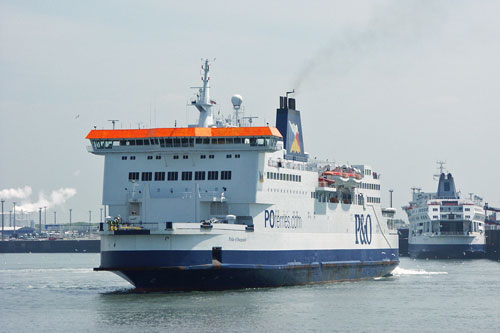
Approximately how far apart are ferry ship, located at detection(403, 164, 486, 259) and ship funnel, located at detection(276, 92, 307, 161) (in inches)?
2633

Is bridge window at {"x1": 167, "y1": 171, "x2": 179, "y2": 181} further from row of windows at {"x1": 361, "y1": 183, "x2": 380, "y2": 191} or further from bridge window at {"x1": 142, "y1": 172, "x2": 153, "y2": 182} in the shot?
row of windows at {"x1": 361, "y1": 183, "x2": 380, "y2": 191}

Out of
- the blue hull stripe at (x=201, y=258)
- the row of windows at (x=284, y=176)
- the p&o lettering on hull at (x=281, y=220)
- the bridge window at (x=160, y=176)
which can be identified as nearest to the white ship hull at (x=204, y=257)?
the blue hull stripe at (x=201, y=258)

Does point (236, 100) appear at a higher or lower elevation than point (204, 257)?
higher

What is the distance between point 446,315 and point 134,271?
14.3 meters

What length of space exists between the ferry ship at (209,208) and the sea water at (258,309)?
132 cm

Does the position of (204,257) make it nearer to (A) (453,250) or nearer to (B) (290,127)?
(B) (290,127)

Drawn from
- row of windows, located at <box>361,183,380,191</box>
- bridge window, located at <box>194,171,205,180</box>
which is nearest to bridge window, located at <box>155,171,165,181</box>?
bridge window, located at <box>194,171,205,180</box>

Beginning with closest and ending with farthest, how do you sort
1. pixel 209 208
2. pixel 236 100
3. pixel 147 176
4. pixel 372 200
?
1. pixel 209 208
2. pixel 147 176
3. pixel 236 100
4. pixel 372 200

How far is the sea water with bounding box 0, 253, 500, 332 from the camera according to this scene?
→ 37.3 metres

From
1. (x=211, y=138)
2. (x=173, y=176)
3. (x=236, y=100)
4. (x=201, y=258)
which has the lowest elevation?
(x=201, y=258)

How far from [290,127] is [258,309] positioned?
757 inches

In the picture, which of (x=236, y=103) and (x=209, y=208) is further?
(x=236, y=103)

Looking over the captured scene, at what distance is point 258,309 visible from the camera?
41.4 m

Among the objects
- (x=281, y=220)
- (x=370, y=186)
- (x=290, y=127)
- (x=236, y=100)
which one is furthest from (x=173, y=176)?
(x=370, y=186)
